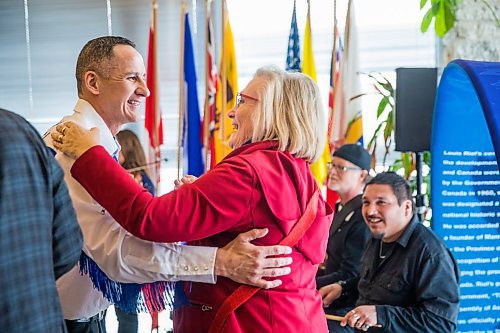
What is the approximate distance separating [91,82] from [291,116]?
0.65 meters

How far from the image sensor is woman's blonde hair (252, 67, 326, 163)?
6.86 ft

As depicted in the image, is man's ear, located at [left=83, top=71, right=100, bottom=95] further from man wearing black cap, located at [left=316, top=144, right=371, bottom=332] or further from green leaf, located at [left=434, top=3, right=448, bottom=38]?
green leaf, located at [left=434, top=3, right=448, bottom=38]

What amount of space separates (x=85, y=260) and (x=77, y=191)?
0.64 feet

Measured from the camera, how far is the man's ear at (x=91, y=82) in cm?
230

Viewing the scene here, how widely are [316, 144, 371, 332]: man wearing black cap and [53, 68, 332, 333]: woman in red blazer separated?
5.52ft

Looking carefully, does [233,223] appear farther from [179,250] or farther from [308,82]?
[308,82]

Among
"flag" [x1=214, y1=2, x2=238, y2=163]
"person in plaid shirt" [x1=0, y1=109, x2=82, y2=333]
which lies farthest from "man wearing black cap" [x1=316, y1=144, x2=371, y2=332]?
"person in plaid shirt" [x1=0, y1=109, x2=82, y2=333]

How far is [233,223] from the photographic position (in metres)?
1.97

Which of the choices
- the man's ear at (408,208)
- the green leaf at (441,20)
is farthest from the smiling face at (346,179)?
the green leaf at (441,20)

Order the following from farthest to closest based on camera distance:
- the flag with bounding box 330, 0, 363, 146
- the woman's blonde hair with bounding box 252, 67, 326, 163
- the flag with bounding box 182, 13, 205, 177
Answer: the flag with bounding box 182, 13, 205, 177
the flag with bounding box 330, 0, 363, 146
the woman's blonde hair with bounding box 252, 67, 326, 163

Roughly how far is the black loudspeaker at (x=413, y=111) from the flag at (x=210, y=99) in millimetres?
1979

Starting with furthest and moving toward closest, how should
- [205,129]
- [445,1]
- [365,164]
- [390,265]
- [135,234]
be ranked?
[205,129], [445,1], [365,164], [390,265], [135,234]

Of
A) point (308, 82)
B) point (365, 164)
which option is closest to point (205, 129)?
point (365, 164)

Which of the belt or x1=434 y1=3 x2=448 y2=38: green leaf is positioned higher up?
x1=434 y1=3 x2=448 y2=38: green leaf
